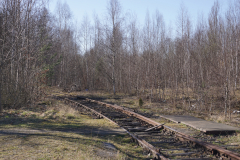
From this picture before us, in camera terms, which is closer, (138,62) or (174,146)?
(174,146)

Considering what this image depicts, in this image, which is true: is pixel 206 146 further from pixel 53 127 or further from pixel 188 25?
pixel 188 25


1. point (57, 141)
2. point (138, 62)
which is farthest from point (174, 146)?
point (138, 62)

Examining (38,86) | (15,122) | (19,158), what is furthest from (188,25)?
(19,158)

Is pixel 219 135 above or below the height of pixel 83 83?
below

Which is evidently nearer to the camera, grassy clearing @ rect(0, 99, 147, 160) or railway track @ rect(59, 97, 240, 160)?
grassy clearing @ rect(0, 99, 147, 160)

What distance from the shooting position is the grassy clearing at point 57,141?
516 centimetres

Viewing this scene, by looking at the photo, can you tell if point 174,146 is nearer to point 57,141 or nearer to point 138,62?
point 57,141

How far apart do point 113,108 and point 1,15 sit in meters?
8.51

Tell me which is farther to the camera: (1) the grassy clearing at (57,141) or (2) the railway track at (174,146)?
(2) the railway track at (174,146)

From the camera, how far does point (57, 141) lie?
6.27 m

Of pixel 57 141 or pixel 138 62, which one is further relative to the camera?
pixel 138 62

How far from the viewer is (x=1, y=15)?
39.9ft

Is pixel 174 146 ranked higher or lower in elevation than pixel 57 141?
lower

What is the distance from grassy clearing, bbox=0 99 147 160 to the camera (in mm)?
5160
